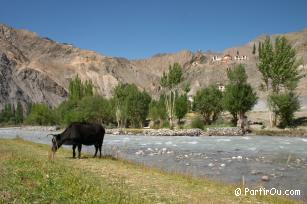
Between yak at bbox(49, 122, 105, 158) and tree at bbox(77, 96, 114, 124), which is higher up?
tree at bbox(77, 96, 114, 124)

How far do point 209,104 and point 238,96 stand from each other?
1671 centimetres

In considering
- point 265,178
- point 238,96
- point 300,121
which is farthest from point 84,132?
point 300,121

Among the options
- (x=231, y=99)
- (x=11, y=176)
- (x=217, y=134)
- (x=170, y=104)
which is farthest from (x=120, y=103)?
(x=11, y=176)

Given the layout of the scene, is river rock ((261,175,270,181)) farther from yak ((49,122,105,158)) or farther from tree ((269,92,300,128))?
tree ((269,92,300,128))

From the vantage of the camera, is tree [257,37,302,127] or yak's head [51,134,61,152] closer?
yak's head [51,134,61,152]

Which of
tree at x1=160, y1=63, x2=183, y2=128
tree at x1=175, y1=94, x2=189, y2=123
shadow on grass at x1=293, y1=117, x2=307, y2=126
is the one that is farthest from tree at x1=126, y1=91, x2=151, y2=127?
shadow on grass at x1=293, y1=117, x2=307, y2=126

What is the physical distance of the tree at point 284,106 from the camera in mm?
82938

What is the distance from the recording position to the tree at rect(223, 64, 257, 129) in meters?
92.0

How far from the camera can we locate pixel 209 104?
108m

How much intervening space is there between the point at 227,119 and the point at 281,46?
1061 inches

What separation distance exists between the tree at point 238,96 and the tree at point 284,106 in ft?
25.5

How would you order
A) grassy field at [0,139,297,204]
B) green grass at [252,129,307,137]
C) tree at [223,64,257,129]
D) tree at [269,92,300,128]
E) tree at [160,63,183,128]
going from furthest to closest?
tree at [160,63,183,128] < tree at [223,64,257,129] < tree at [269,92,300,128] < green grass at [252,129,307,137] < grassy field at [0,139,297,204]

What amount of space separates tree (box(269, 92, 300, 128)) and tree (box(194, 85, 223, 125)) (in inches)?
823

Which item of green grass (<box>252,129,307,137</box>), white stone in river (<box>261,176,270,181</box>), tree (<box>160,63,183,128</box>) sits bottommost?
white stone in river (<box>261,176,270,181</box>)
